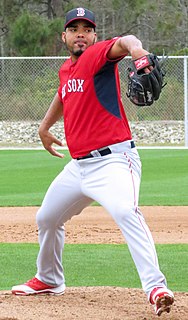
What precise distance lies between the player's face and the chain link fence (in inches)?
627

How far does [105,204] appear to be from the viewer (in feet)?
17.7

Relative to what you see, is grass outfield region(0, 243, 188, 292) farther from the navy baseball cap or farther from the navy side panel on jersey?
the navy baseball cap

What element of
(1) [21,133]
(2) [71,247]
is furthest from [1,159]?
(2) [71,247]

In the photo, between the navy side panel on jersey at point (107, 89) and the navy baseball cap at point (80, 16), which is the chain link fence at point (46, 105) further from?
the navy side panel on jersey at point (107, 89)

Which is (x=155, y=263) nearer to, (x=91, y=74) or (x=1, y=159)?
(x=91, y=74)

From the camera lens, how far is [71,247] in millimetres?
8578

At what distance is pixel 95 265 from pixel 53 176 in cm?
760

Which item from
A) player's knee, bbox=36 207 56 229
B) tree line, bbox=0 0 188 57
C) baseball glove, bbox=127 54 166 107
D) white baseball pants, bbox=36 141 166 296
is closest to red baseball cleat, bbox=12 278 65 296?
white baseball pants, bbox=36 141 166 296

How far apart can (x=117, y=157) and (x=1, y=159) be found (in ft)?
43.1

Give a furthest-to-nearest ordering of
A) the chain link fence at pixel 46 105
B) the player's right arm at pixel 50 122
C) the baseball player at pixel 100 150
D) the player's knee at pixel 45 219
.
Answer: the chain link fence at pixel 46 105
the player's right arm at pixel 50 122
the player's knee at pixel 45 219
the baseball player at pixel 100 150

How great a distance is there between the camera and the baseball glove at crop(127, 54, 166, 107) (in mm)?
4867

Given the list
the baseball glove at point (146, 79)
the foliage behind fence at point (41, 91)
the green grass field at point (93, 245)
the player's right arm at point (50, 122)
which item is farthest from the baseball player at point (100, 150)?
the foliage behind fence at point (41, 91)

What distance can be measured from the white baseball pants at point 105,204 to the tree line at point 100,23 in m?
22.1

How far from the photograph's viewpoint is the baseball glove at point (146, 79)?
4867mm
